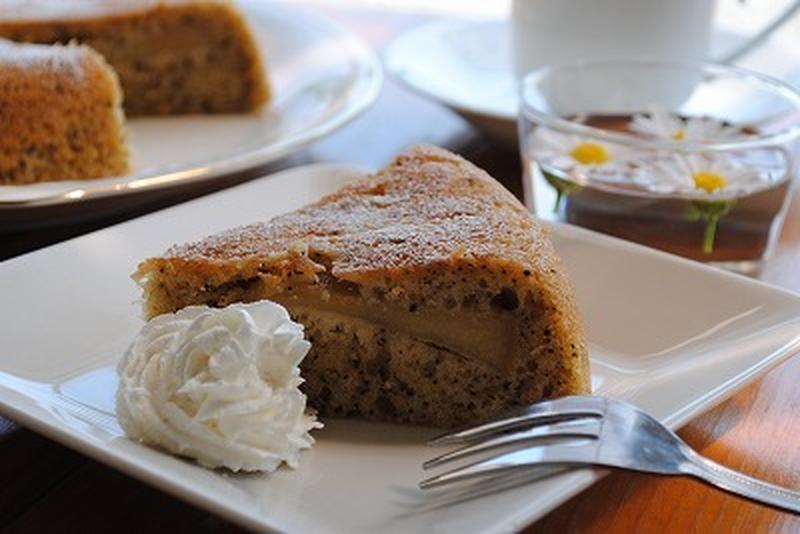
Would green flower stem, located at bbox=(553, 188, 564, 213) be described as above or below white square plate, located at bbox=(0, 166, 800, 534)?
below

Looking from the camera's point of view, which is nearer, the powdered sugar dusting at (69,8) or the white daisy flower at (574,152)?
the white daisy flower at (574,152)

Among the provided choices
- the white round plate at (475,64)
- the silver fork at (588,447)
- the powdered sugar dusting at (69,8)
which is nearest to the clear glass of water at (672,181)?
the white round plate at (475,64)

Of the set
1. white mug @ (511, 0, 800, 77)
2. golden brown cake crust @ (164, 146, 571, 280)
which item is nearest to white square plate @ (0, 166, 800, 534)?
golden brown cake crust @ (164, 146, 571, 280)

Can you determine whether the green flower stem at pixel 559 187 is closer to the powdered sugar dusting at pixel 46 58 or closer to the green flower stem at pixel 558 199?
the green flower stem at pixel 558 199

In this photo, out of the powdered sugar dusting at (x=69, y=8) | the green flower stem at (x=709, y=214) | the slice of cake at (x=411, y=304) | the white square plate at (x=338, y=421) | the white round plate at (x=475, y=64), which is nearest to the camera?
the white square plate at (x=338, y=421)

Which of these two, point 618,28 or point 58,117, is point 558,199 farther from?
point 58,117

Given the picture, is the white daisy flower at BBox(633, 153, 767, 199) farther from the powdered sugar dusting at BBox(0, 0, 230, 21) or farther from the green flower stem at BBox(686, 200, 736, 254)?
the powdered sugar dusting at BBox(0, 0, 230, 21)
